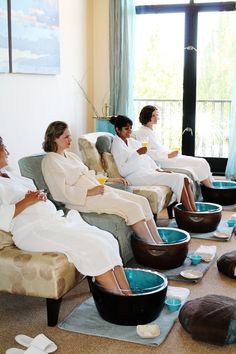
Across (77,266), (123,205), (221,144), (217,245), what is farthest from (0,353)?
(221,144)

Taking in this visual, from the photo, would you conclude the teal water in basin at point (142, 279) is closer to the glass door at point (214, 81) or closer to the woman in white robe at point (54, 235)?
the woman in white robe at point (54, 235)

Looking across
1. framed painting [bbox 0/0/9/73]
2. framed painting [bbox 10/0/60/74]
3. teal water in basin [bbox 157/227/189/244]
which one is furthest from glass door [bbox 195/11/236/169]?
teal water in basin [bbox 157/227/189/244]

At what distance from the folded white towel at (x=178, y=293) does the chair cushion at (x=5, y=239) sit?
97cm

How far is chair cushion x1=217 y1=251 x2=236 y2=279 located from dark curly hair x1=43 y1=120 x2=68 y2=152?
1.37m

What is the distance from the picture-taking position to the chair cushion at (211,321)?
239 cm

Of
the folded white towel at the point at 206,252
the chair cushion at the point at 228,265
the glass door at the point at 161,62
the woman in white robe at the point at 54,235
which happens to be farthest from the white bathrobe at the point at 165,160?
the woman in white robe at the point at 54,235

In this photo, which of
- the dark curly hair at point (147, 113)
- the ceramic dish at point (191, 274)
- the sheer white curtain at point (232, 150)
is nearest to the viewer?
the ceramic dish at point (191, 274)

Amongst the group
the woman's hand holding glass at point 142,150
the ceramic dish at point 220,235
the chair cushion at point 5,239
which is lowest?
the ceramic dish at point 220,235

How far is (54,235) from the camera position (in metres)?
2.71

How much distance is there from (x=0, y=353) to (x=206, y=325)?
990 millimetres

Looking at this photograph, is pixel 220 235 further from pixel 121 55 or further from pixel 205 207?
pixel 121 55

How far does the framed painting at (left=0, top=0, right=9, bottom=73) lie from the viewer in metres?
4.33

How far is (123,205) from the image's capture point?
11.2ft

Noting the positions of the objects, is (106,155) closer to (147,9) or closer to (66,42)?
(66,42)
